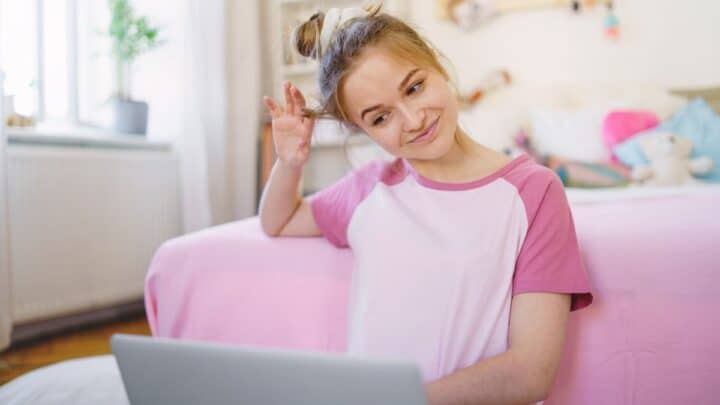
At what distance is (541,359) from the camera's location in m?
0.63

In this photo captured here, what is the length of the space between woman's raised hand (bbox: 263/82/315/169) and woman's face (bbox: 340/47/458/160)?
0.44 ft

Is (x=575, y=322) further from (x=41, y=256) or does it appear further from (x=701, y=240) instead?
(x=41, y=256)

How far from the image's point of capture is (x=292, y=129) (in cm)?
90

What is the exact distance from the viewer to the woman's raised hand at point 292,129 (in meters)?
0.90

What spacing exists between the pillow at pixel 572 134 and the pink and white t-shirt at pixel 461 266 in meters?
1.34

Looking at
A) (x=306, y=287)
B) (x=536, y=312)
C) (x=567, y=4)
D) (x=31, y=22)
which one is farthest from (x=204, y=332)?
(x=567, y=4)


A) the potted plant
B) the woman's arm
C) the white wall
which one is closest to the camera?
the woman's arm

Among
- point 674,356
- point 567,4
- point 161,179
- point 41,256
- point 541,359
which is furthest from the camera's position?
point 567,4

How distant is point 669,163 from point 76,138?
1.86 m

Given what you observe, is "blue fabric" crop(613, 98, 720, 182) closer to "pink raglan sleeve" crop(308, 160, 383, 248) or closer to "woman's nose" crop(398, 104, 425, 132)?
"pink raglan sleeve" crop(308, 160, 383, 248)

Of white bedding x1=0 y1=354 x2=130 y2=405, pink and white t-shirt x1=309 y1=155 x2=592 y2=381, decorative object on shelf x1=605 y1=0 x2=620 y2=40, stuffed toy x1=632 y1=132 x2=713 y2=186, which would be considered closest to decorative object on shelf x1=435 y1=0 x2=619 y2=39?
decorative object on shelf x1=605 y1=0 x2=620 y2=40

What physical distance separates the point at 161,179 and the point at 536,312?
1.81m

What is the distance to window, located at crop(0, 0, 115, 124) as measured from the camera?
195cm

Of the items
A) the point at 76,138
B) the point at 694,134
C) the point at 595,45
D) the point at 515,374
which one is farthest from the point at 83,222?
the point at 595,45
